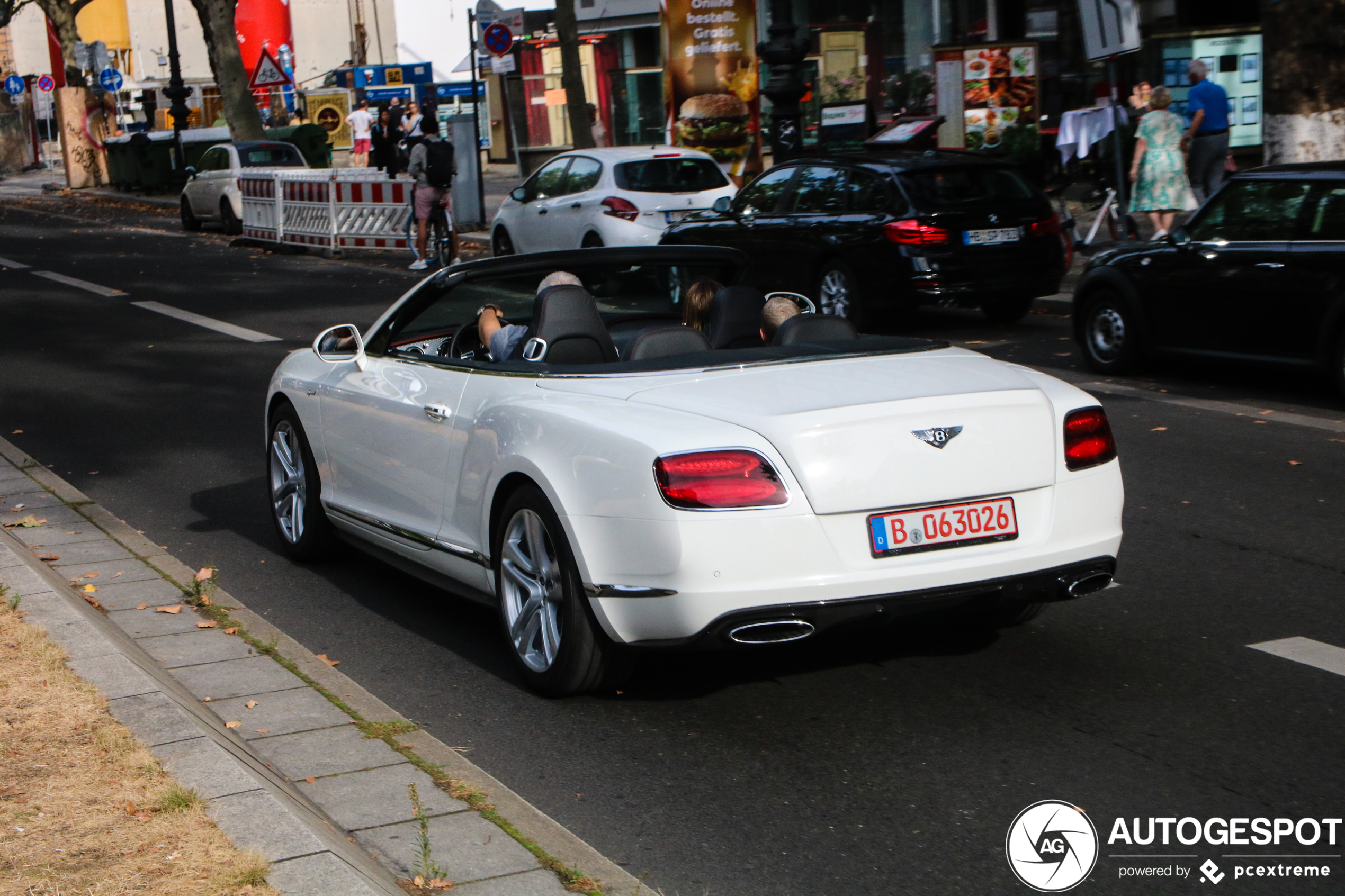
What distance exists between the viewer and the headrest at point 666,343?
5410mm

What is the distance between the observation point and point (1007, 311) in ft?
49.0

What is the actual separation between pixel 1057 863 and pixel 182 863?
2013 mm

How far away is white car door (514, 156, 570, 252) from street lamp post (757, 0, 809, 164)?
2726 mm

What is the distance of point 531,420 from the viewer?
16.6 feet

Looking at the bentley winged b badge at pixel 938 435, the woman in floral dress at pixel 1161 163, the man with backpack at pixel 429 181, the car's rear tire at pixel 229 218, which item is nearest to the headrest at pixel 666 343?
the bentley winged b badge at pixel 938 435

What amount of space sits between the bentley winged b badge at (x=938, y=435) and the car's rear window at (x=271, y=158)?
88.9 ft

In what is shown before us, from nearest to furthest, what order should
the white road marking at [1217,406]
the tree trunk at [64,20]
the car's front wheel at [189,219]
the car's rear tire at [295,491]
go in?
the car's rear tire at [295,491] < the white road marking at [1217,406] < the car's front wheel at [189,219] < the tree trunk at [64,20]

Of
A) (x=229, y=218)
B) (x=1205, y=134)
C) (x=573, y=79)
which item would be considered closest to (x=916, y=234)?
(x=1205, y=134)

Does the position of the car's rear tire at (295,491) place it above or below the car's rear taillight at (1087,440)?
below

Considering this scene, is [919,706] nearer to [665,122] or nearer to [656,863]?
[656,863]

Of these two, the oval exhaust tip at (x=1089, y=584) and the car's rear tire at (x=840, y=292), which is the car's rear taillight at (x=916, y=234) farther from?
the oval exhaust tip at (x=1089, y=584)

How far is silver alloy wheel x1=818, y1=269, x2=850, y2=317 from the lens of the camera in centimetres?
1412

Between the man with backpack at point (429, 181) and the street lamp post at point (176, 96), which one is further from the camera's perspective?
the street lamp post at point (176, 96)

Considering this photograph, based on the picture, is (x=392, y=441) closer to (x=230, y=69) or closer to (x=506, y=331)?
(x=506, y=331)
